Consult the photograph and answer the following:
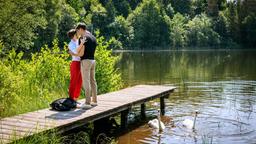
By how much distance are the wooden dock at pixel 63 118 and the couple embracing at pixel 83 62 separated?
61 centimetres

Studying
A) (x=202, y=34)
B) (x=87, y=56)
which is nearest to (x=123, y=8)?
(x=202, y=34)

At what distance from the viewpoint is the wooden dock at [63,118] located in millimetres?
9516

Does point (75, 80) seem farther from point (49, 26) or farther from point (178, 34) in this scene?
point (178, 34)

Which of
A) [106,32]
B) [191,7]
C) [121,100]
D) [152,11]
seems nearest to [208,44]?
[152,11]

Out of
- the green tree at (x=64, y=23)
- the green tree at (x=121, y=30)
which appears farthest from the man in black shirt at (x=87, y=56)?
the green tree at (x=121, y=30)

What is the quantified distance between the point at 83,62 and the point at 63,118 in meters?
1.96

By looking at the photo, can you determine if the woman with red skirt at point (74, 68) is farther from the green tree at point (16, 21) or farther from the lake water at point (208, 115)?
the green tree at point (16, 21)

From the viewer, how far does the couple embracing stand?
1213 cm

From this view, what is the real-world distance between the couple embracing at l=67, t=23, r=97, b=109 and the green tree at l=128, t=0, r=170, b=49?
89316 mm

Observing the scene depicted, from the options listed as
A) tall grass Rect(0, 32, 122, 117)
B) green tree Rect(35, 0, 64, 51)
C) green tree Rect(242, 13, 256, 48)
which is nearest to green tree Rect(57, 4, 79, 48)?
green tree Rect(35, 0, 64, 51)

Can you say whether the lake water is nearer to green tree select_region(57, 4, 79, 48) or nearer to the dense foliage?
green tree select_region(57, 4, 79, 48)

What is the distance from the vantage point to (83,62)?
1221cm

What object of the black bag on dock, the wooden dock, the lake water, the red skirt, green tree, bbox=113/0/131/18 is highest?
green tree, bbox=113/0/131/18

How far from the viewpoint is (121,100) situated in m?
14.0
